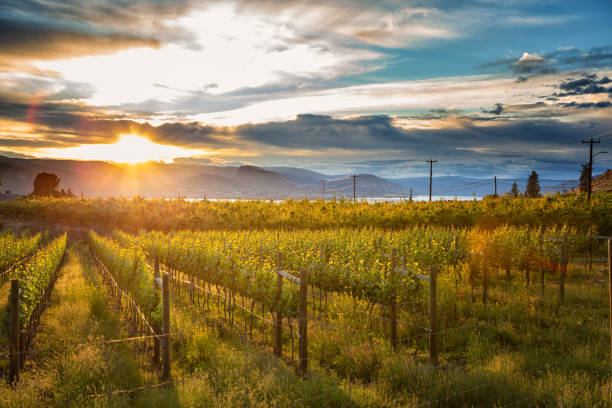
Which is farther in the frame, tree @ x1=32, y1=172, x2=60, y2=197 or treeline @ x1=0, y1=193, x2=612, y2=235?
tree @ x1=32, y1=172, x2=60, y2=197

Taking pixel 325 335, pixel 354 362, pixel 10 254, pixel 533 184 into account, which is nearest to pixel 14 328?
pixel 325 335

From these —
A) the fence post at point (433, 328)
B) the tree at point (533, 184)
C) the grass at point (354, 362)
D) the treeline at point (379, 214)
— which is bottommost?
the grass at point (354, 362)

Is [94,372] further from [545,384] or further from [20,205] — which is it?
[20,205]

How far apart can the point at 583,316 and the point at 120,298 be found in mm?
13752

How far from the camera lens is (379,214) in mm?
28219

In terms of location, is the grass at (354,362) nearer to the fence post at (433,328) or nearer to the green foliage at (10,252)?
the fence post at (433,328)

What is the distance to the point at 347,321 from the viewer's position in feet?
33.8

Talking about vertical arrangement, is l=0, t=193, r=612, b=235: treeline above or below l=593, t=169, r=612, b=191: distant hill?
below

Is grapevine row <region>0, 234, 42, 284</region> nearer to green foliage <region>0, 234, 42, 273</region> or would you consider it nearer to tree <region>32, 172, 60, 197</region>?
green foliage <region>0, 234, 42, 273</region>

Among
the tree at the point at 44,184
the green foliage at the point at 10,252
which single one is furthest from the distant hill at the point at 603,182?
the tree at the point at 44,184

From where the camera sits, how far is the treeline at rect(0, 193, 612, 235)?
25.8 m

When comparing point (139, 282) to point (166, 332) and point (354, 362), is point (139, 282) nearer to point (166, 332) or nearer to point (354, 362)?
point (166, 332)

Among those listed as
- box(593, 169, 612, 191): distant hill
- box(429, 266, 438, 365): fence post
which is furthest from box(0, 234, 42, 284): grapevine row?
box(593, 169, 612, 191): distant hill

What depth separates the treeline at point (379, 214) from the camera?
84.7 ft
